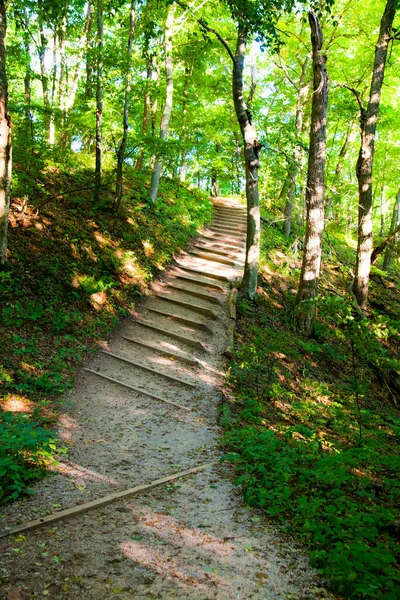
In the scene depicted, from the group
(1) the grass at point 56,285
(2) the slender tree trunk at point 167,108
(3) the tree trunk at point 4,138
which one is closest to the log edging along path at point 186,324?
(1) the grass at point 56,285

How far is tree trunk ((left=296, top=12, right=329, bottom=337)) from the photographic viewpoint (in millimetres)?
8625

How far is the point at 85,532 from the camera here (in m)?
3.06

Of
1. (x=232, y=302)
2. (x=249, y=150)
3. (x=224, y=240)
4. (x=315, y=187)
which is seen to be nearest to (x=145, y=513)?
(x=232, y=302)

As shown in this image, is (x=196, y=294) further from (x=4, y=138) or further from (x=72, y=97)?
(x=72, y=97)

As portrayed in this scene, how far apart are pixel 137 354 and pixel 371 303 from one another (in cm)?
880

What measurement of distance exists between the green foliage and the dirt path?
0.14m

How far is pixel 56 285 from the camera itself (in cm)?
793

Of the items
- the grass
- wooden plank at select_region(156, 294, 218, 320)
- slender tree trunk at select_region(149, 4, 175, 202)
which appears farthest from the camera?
slender tree trunk at select_region(149, 4, 175, 202)

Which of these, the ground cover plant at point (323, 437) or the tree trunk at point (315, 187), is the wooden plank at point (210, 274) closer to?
the ground cover plant at point (323, 437)

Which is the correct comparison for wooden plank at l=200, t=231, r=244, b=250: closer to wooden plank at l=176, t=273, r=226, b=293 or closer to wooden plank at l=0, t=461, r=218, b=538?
wooden plank at l=176, t=273, r=226, b=293

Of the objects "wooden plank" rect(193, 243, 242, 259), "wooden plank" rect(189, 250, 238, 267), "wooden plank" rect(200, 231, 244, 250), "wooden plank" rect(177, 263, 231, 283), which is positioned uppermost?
"wooden plank" rect(200, 231, 244, 250)

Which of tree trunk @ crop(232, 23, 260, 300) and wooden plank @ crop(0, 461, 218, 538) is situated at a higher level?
tree trunk @ crop(232, 23, 260, 300)

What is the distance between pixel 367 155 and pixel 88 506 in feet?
34.3

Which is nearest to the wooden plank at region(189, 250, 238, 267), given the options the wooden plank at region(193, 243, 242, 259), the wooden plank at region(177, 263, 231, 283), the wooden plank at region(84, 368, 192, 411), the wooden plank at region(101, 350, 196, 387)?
the wooden plank at region(193, 243, 242, 259)
